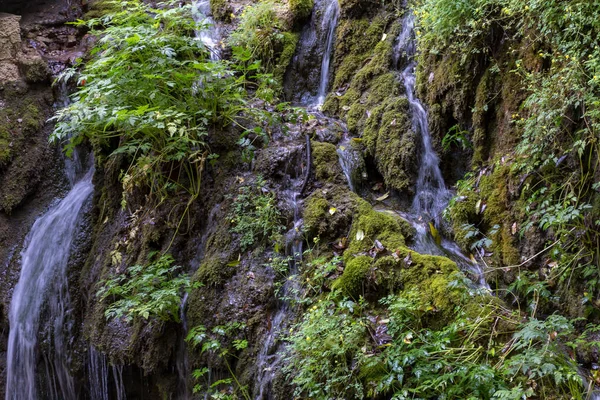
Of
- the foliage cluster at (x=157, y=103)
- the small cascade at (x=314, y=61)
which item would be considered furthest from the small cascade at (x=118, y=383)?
the small cascade at (x=314, y=61)

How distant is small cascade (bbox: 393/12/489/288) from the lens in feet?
14.5

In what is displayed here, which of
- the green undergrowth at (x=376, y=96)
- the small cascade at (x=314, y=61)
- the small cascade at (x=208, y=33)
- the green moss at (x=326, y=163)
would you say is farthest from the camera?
the small cascade at (x=208, y=33)

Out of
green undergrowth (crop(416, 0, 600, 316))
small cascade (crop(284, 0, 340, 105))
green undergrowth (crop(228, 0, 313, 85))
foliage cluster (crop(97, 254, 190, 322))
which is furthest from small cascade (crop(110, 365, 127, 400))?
green undergrowth (crop(228, 0, 313, 85))

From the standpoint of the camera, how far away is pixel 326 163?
16.6 ft

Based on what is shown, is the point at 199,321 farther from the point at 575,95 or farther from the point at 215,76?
the point at 575,95

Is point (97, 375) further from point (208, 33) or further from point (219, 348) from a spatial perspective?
point (208, 33)

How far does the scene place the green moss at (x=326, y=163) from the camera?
4988 millimetres

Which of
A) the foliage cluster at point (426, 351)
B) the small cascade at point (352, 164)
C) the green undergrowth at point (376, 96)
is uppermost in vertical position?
the green undergrowth at point (376, 96)

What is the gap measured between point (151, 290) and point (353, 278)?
5.97ft

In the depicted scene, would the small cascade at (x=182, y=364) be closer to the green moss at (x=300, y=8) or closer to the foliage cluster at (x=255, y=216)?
the foliage cluster at (x=255, y=216)

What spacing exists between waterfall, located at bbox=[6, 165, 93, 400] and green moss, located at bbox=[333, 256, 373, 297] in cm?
349

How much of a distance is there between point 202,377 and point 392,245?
190 cm

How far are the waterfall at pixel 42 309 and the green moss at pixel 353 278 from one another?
349cm

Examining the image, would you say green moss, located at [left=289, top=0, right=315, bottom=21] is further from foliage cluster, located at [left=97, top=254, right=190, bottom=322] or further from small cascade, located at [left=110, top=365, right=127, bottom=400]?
small cascade, located at [left=110, top=365, right=127, bottom=400]
